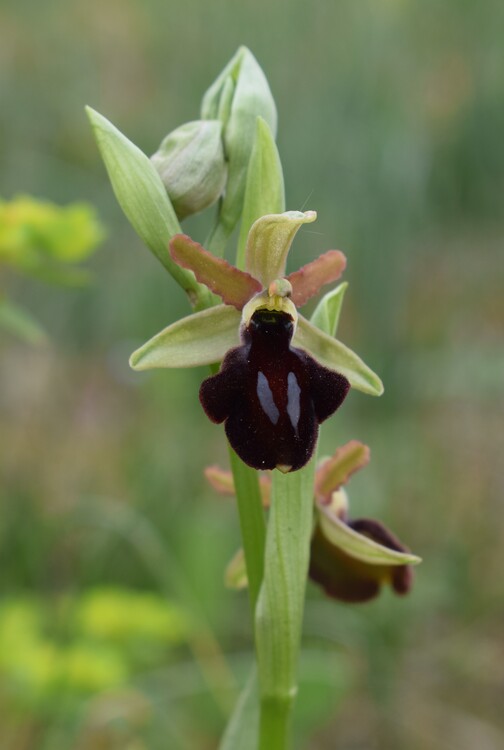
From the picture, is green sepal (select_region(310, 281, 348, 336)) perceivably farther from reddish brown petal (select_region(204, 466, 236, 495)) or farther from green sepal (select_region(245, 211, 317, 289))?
reddish brown petal (select_region(204, 466, 236, 495))

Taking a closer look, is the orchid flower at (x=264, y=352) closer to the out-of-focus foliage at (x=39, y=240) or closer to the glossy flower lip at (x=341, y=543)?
the glossy flower lip at (x=341, y=543)

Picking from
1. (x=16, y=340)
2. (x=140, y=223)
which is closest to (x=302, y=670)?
(x=140, y=223)

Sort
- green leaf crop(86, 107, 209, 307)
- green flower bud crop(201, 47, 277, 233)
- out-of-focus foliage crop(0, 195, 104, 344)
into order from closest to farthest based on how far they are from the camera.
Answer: green leaf crop(86, 107, 209, 307) < green flower bud crop(201, 47, 277, 233) < out-of-focus foliage crop(0, 195, 104, 344)

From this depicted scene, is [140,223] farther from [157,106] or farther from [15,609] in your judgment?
[157,106]

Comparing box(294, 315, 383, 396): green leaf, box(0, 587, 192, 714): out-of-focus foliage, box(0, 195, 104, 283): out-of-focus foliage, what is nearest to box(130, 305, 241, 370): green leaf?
box(294, 315, 383, 396): green leaf

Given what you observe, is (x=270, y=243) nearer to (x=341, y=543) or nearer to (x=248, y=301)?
(x=248, y=301)
